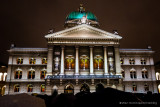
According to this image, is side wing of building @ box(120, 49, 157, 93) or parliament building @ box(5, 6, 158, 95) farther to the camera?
side wing of building @ box(120, 49, 157, 93)

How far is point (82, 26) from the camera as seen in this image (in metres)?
40.8

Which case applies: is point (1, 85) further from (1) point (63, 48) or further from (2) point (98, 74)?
(2) point (98, 74)

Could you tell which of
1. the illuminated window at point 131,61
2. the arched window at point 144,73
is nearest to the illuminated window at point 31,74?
the illuminated window at point 131,61

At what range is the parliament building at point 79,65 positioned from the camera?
36.8 m

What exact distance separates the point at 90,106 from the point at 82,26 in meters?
39.3

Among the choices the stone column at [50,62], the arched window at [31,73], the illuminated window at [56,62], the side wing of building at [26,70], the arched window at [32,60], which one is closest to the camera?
the stone column at [50,62]

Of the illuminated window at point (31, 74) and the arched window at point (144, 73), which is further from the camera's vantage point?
the arched window at point (144, 73)

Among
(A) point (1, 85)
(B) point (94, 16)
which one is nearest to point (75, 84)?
(A) point (1, 85)

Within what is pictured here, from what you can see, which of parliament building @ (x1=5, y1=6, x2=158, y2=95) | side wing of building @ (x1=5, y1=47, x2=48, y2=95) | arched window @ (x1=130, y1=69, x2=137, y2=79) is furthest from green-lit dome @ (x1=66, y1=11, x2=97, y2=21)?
arched window @ (x1=130, y1=69, x2=137, y2=79)

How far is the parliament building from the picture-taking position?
36.8 metres

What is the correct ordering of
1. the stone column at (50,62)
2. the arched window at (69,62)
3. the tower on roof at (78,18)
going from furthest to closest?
the tower on roof at (78,18) < the arched window at (69,62) < the stone column at (50,62)

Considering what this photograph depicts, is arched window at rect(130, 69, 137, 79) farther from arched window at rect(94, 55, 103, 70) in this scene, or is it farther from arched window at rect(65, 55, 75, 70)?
arched window at rect(65, 55, 75, 70)

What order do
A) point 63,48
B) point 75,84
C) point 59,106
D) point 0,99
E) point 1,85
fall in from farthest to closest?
point 1,85, point 63,48, point 75,84, point 59,106, point 0,99

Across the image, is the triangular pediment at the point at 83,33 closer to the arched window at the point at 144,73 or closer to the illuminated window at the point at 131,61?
the illuminated window at the point at 131,61
